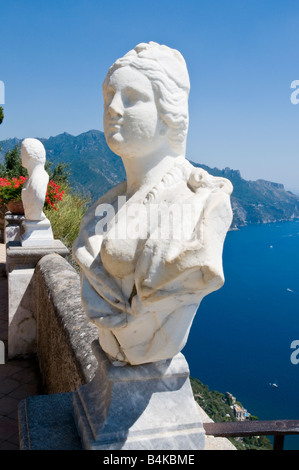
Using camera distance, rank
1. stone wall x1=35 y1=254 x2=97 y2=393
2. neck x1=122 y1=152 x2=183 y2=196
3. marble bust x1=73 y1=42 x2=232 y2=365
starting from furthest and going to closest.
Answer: stone wall x1=35 y1=254 x2=97 y2=393
neck x1=122 y1=152 x2=183 y2=196
marble bust x1=73 y1=42 x2=232 y2=365

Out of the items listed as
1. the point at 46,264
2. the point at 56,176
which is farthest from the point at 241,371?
the point at 46,264

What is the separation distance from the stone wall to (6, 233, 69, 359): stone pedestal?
13 centimetres

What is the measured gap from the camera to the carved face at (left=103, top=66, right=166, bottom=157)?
1373 mm

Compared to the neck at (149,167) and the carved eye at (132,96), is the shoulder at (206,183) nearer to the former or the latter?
the neck at (149,167)

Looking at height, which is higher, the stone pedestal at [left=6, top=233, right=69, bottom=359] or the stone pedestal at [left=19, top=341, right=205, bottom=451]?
the stone pedestal at [left=19, top=341, right=205, bottom=451]

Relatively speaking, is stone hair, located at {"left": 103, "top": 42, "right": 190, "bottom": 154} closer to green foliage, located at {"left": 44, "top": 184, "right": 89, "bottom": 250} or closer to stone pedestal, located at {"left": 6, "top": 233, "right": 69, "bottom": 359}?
stone pedestal, located at {"left": 6, "top": 233, "right": 69, "bottom": 359}

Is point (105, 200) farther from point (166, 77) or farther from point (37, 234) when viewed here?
point (37, 234)

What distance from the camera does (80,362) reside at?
2070 millimetres

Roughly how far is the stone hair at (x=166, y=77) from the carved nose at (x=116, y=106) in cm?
12

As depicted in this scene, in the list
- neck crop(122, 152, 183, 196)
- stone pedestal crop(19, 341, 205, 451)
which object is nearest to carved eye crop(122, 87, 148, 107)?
neck crop(122, 152, 183, 196)

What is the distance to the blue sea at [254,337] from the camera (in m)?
15.9

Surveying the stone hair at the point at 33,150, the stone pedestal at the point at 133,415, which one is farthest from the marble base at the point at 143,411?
the stone hair at the point at 33,150

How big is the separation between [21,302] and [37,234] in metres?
0.88

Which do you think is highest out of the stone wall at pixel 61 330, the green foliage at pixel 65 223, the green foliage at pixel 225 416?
the stone wall at pixel 61 330
